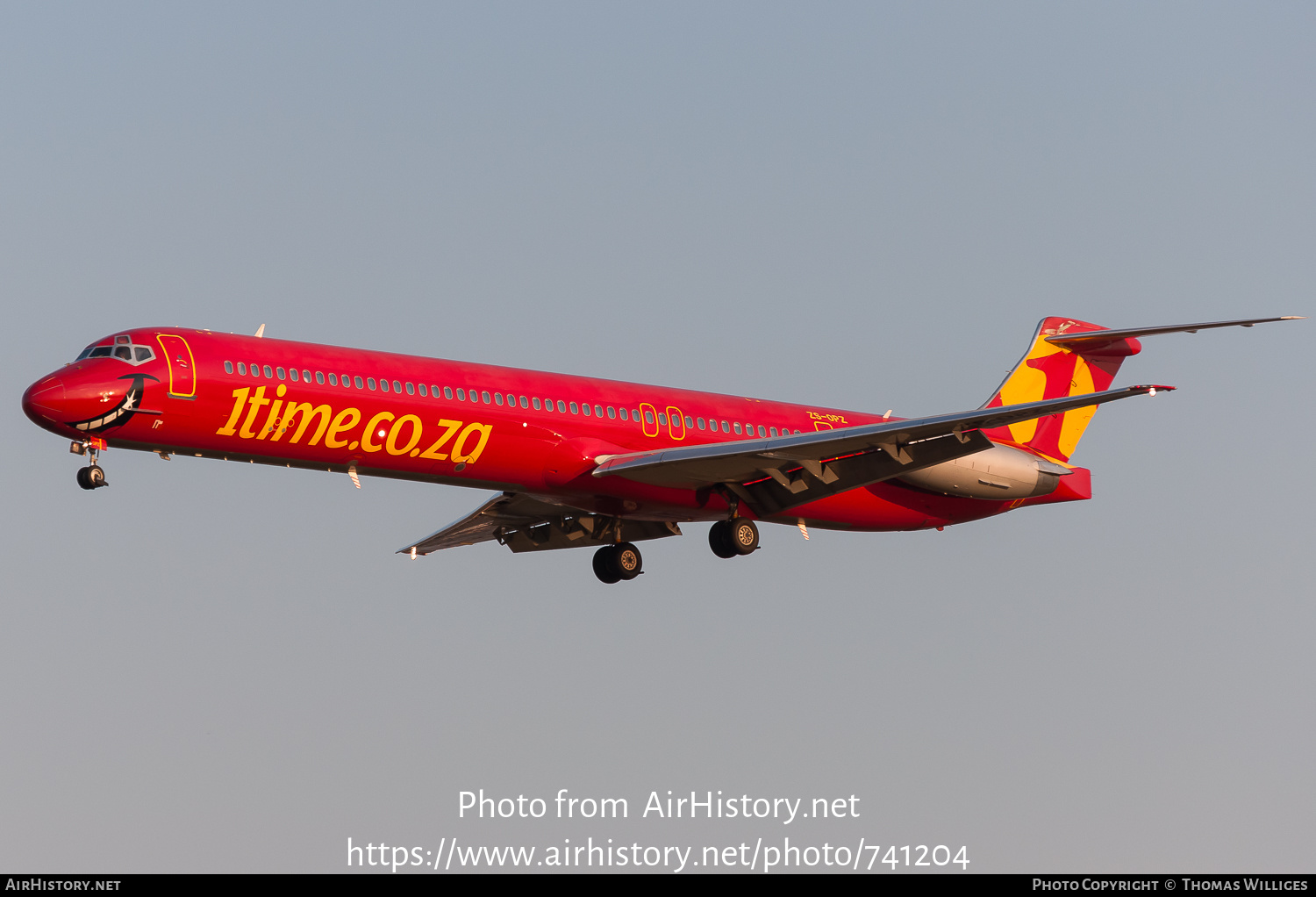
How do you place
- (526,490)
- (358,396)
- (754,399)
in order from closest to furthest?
1. (358,396)
2. (526,490)
3. (754,399)

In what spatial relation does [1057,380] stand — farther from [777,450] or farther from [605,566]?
[605,566]

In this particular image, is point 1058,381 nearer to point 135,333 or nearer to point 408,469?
point 408,469

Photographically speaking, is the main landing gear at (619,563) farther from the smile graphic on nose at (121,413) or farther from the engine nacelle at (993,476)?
the smile graphic on nose at (121,413)

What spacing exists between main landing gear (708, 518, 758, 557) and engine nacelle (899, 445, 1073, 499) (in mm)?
3838

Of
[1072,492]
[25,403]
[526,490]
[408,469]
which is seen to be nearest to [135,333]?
[25,403]

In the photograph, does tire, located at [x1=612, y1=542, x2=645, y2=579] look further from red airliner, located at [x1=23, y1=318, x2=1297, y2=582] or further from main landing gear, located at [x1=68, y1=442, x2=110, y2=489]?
main landing gear, located at [x1=68, y1=442, x2=110, y2=489]

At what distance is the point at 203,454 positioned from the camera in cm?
2883

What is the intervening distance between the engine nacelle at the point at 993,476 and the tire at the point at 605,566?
6298 mm

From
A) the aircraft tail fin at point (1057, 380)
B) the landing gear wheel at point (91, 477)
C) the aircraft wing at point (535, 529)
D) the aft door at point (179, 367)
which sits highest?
the aircraft tail fin at point (1057, 380)

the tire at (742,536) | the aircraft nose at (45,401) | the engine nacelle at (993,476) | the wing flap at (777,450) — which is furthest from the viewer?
the engine nacelle at (993,476)

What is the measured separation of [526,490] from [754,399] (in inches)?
232

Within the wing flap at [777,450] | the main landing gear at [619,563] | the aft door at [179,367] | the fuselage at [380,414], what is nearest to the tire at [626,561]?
the main landing gear at [619,563]

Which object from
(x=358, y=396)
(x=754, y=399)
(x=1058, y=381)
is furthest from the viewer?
(x=1058, y=381)

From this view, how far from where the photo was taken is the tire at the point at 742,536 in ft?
108
